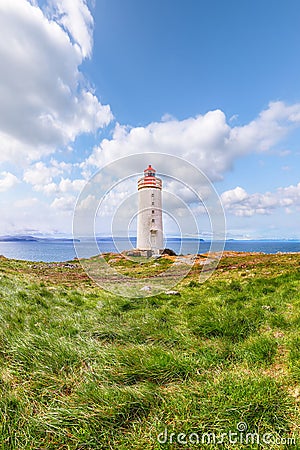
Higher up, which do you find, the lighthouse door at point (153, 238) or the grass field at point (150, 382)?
the lighthouse door at point (153, 238)

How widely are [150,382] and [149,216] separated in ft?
110

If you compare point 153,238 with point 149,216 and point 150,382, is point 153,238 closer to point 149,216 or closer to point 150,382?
point 149,216

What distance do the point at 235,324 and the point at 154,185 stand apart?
32623mm

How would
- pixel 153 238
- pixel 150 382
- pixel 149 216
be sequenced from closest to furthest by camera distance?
pixel 150 382, pixel 153 238, pixel 149 216

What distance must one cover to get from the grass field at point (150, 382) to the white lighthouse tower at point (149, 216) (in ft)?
101

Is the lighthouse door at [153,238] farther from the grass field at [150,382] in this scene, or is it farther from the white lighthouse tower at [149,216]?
the grass field at [150,382]

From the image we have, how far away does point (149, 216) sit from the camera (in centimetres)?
3684

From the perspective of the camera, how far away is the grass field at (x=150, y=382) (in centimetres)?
260

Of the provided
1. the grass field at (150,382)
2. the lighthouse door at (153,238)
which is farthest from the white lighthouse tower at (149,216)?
the grass field at (150,382)

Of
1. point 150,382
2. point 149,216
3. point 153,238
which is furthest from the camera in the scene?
point 149,216

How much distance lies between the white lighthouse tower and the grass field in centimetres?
3091

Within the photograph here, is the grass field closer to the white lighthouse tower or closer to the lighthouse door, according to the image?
the lighthouse door

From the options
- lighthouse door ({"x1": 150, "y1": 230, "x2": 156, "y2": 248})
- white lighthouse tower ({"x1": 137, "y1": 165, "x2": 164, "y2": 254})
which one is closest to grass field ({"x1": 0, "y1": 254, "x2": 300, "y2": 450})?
lighthouse door ({"x1": 150, "y1": 230, "x2": 156, "y2": 248})

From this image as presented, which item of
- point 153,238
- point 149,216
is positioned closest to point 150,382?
point 153,238
